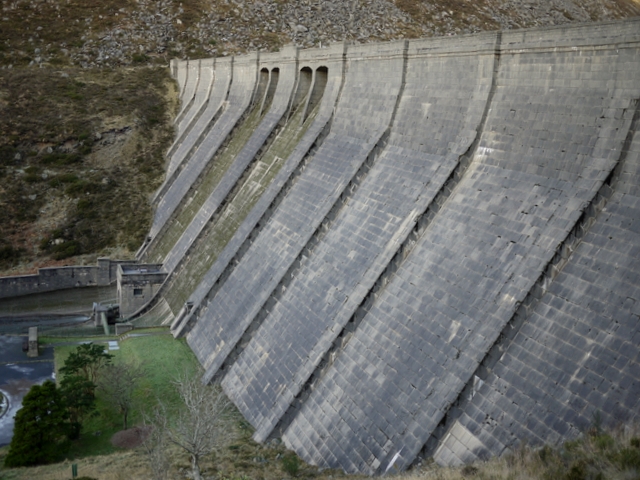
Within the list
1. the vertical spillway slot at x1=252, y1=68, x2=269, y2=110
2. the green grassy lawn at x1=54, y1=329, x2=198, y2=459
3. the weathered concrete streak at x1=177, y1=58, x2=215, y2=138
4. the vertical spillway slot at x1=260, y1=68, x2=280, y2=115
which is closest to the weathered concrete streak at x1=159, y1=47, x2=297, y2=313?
the vertical spillway slot at x1=260, y1=68, x2=280, y2=115

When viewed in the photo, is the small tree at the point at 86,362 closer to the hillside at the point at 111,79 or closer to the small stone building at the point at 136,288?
the small stone building at the point at 136,288

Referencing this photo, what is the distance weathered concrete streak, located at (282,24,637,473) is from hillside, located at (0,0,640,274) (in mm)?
29651

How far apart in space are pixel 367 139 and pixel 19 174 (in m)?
32.4

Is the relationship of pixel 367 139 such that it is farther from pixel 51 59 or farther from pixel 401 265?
pixel 51 59

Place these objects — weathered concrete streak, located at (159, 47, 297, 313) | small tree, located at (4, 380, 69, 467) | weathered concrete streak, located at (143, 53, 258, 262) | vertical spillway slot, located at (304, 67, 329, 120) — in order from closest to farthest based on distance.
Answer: small tree, located at (4, 380, 69, 467)
vertical spillway slot, located at (304, 67, 329, 120)
weathered concrete streak, located at (159, 47, 297, 313)
weathered concrete streak, located at (143, 53, 258, 262)

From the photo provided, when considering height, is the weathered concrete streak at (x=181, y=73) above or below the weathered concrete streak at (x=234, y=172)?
above

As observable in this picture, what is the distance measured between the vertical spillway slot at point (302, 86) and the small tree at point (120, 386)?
56.1ft

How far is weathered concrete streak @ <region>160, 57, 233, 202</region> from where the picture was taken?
47281 mm

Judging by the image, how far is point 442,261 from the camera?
739 inches

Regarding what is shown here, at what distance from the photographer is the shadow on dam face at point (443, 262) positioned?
14.5 m

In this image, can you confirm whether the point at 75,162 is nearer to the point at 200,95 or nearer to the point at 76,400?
the point at 200,95

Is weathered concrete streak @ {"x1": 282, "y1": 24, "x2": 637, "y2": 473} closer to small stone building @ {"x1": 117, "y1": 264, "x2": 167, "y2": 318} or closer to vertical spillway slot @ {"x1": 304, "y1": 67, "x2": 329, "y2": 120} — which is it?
vertical spillway slot @ {"x1": 304, "y1": 67, "x2": 329, "y2": 120}

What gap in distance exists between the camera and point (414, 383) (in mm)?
17234

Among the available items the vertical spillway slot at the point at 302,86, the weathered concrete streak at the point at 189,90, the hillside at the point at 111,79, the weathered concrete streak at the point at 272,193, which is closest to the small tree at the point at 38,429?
the weathered concrete streak at the point at 272,193
